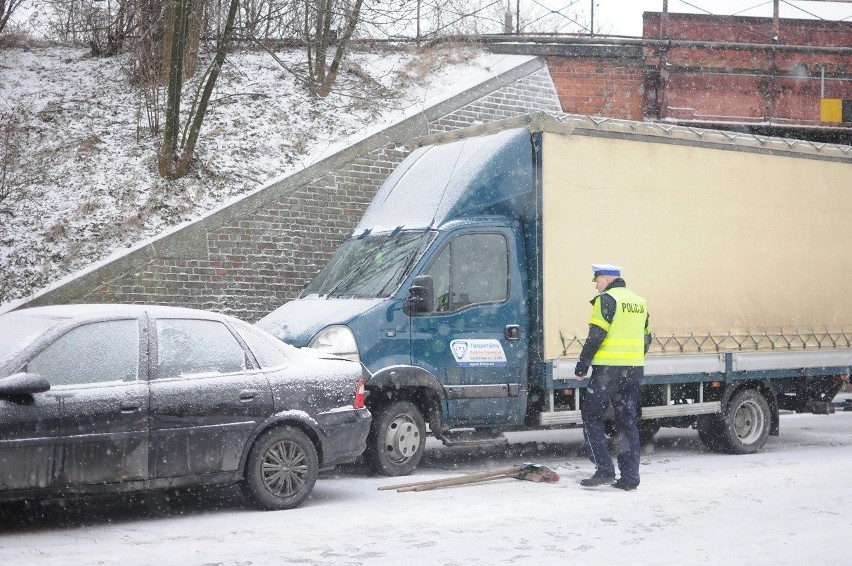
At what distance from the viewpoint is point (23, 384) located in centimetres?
705

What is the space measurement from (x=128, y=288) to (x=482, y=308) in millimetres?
5747

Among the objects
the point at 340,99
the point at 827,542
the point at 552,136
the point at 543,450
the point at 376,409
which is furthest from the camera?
the point at 340,99

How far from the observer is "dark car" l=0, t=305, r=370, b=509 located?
23.6 feet

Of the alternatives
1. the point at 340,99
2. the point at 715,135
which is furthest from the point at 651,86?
the point at 715,135

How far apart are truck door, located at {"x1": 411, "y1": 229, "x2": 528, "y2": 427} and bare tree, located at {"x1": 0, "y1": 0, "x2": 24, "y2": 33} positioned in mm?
12089

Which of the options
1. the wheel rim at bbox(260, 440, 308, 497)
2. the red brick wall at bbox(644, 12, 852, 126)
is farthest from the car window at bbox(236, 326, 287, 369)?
the red brick wall at bbox(644, 12, 852, 126)

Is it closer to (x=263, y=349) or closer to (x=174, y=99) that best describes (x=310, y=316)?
(x=263, y=349)

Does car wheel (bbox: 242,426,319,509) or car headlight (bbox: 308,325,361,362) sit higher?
car headlight (bbox: 308,325,361,362)

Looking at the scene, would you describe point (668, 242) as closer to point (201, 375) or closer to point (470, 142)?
point (470, 142)

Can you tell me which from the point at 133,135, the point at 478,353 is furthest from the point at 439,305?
the point at 133,135

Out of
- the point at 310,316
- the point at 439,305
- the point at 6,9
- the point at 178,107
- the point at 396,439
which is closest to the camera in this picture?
the point at 396,439

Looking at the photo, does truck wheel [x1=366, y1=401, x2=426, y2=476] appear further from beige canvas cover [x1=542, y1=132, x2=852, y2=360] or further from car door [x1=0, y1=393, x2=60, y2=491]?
car door [x1=0, y1=393, x2=60, y2=491]

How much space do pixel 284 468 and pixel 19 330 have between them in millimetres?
2194

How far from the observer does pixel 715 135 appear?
487 inches
